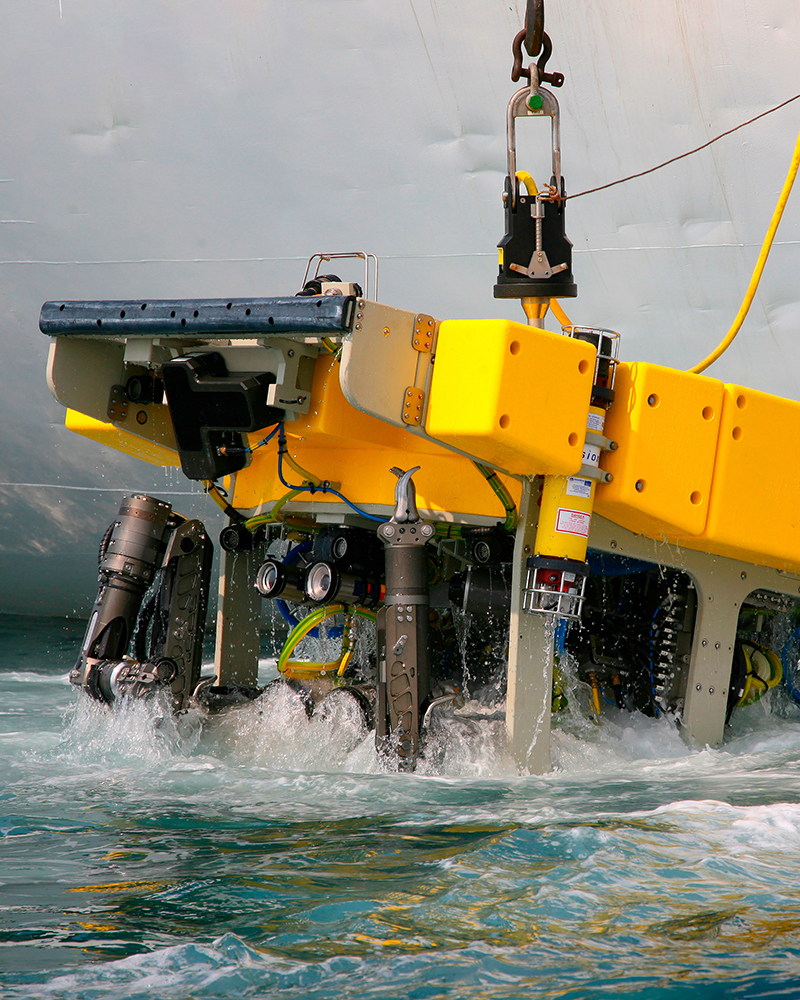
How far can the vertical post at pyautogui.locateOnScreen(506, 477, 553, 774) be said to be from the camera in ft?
11.8

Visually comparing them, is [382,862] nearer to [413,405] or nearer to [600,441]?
[413,405]

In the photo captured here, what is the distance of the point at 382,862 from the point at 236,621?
2.32 meters

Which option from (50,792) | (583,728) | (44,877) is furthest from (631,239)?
(44,877)

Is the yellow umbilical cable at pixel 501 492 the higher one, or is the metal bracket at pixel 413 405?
the metal bracket at pixel 413 405

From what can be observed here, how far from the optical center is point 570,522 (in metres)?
3.49

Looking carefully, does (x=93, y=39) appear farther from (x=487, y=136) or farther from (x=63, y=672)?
(x=63, y=672)

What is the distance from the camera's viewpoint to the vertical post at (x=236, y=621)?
15.4ft

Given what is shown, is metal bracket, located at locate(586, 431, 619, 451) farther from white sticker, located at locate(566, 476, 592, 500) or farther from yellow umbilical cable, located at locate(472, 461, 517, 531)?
yellow umbilical cable, located at locate(472, 461, 517, 531)

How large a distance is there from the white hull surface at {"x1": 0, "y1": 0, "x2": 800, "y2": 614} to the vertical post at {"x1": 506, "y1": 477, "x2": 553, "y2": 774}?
3.27 meters

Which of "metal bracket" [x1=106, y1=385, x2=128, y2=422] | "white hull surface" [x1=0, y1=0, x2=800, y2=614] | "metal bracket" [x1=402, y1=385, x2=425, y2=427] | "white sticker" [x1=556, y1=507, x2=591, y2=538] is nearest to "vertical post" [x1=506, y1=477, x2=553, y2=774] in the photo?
"white sticker" [x1=556, y1=507, x2=591, y2=538]

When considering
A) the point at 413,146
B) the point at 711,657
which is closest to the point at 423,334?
the point at 711,657

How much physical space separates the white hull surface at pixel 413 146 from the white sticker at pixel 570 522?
10.9 feet

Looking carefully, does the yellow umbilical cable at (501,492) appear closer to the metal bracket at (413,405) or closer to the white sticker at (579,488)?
the white sticker at (579,488)

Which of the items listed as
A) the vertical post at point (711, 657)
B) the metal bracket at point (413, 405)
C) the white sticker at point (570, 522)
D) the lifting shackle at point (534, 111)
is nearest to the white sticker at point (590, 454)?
the white sticker at point (570, 522)
